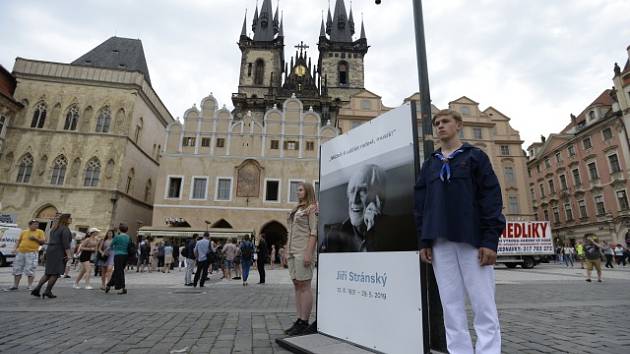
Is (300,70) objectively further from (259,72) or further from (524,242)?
(524,242)

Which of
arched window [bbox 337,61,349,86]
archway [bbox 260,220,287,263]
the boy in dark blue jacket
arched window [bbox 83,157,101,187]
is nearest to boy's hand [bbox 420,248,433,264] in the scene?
the boy in dark blue jacket

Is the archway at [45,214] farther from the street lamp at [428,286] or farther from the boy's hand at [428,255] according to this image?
the boy's hand at [428,255]

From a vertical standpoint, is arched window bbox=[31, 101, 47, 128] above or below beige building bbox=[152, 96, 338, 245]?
above

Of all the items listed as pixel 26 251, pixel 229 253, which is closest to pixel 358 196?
pixel 26 251

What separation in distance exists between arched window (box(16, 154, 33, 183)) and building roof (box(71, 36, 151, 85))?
10813 millimetres

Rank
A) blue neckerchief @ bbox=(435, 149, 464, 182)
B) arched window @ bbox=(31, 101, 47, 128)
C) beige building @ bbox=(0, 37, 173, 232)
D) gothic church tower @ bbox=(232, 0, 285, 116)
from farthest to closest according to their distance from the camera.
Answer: gothic church tower @ bbox=(232, 0, 285, 116) < arched window @ bbox=(31, 101, 47, 128) < beige building @ bbox=(0, 37, 173, 232) < blue neckerchief @ bbox=(435, 149, 464, 182)

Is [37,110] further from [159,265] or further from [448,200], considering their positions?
[448,200]

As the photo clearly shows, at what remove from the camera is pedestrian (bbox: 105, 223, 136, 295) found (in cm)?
793

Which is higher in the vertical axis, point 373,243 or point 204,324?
point 373,243

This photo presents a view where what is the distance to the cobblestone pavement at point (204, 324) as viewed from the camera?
3396mm

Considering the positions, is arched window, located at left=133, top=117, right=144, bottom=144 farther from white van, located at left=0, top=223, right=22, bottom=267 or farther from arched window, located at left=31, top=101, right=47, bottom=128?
white van, located at left=0, top=223, right=22, bottom=267

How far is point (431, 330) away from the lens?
297 cm

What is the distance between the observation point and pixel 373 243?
3.26 metres

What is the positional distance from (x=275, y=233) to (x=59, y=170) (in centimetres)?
1805
